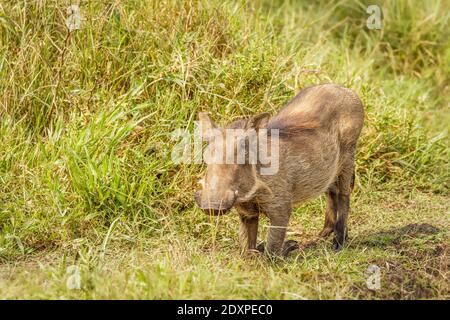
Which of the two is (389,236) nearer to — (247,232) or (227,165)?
(247,232)

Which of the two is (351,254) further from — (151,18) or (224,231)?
(151,18)

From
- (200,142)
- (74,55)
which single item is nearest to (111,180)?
(200,142)

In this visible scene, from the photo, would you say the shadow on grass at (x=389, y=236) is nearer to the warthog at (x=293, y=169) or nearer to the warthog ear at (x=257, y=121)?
the warthog at (x=293, y=169)

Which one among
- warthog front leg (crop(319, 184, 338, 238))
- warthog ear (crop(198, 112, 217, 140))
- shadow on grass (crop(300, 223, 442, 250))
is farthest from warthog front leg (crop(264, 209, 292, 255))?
warthog front leg (crop(319, 184, 338, 238))

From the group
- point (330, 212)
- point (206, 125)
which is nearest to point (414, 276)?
point (330, 212)

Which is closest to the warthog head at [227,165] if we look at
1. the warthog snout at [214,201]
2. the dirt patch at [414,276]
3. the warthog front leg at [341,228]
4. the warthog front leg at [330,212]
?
the warthog snout at [214,201]

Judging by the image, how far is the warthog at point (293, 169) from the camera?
180 inches

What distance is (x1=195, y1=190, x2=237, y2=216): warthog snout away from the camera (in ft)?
14.5

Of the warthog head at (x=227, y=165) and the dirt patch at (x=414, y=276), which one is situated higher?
the warthog head at (x=227, y=165)

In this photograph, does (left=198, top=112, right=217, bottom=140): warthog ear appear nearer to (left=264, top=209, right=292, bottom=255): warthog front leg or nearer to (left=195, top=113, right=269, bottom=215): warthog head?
(left=195, top=113, right=269, bottom=215): warthog head

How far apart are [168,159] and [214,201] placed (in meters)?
1.45

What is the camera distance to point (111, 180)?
17.9ft

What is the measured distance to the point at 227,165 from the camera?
179 inches
